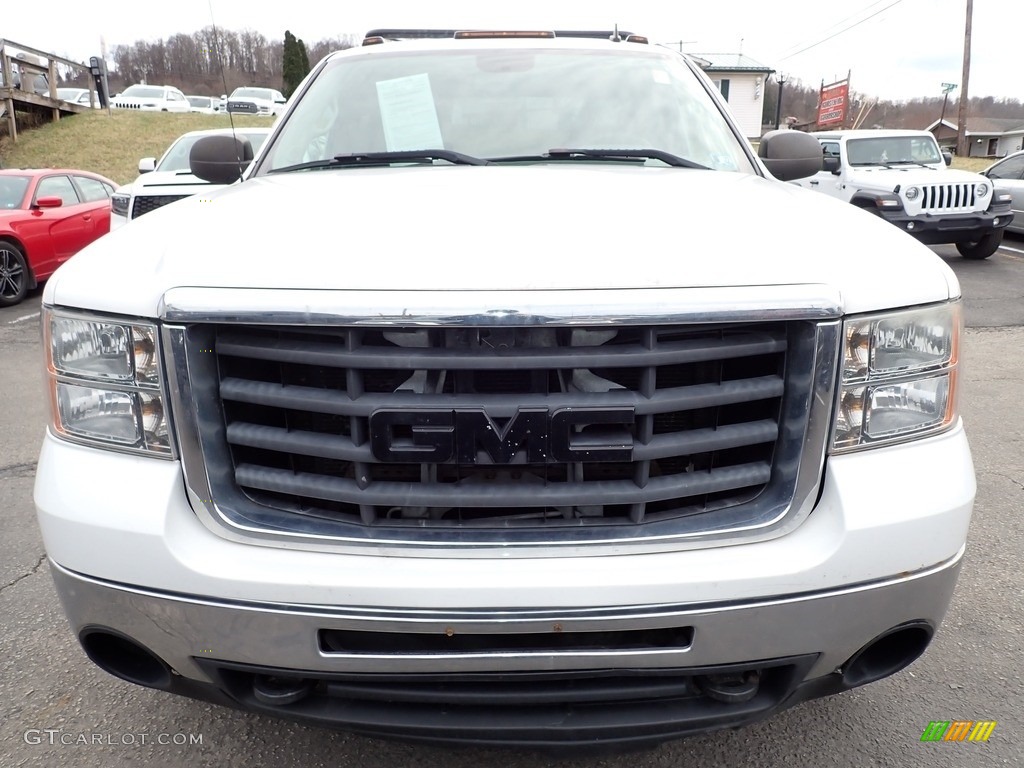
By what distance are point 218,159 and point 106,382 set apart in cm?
165

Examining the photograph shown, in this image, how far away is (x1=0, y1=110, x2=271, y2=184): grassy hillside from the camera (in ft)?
73.6

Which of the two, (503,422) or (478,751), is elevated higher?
(503,422)

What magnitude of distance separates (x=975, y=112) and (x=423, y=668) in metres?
92.2

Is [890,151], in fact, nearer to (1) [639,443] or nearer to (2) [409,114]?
(2) [409,114]

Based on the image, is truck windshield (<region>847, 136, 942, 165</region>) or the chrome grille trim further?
truck windshield (<region>847, 136, 942, 165</region>)

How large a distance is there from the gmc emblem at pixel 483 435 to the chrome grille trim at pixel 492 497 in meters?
0.06

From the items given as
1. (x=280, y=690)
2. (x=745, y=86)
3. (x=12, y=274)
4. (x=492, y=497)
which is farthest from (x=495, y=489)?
(x=745, y=86)

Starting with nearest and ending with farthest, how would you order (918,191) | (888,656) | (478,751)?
(888,656) → (478,751) → (918,191)

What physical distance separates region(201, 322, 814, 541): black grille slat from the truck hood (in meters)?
0.10

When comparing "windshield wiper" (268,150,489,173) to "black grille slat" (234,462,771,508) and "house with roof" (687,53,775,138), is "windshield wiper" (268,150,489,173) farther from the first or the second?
"house with roof" (687,53,775,138)

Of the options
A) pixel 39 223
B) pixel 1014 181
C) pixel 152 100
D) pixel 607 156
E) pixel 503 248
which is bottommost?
pixel 1014 181

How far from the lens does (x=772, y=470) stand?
163 cm

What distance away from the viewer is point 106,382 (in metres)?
1.63

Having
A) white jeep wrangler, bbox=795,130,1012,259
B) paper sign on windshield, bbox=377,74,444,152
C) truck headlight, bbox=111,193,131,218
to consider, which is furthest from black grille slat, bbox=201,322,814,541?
white jeep wrangler, bbox=795,130,1012,259
